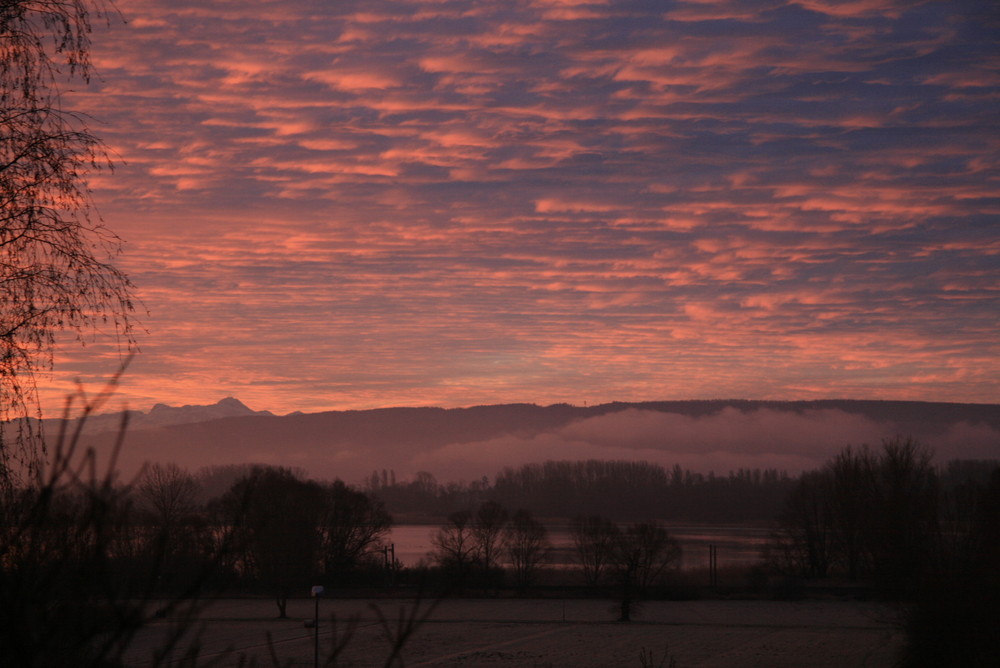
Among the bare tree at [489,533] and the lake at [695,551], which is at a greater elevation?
the bare tree at [489,533]

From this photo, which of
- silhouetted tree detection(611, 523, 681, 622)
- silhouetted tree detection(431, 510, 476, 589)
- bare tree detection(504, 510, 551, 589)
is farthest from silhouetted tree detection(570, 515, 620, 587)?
silhouetted tree detection(431, 510, 476, 589)

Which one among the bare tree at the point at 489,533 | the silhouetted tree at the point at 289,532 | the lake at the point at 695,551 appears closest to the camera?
the silhouetted tree at the point at 289,532

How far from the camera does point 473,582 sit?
6406cm

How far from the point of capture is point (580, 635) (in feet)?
138

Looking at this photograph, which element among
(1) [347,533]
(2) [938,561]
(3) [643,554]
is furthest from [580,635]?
(1) [347,533]

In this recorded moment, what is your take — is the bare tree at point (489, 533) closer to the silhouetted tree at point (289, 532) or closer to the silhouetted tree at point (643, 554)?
the silhouetted tree at point (643, 554)

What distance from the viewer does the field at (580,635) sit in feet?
113

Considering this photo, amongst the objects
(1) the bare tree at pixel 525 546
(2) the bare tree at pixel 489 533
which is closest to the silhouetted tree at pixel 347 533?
(2) the bare tree at pixel 489 533

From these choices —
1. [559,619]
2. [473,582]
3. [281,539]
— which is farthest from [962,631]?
[473,582]

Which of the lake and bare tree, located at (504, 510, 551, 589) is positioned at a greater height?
bare tree, located at (504, 510, 551, 589)

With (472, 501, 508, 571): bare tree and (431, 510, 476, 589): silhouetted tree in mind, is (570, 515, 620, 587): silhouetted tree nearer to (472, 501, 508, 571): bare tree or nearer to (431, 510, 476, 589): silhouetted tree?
(472, 501, 508, 571): bare tree

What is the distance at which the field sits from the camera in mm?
34312

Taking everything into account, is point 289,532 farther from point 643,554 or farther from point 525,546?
point 643,554

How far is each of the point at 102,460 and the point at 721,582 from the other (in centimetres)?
7052
